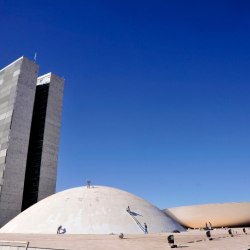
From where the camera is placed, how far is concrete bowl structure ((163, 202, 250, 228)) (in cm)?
6138

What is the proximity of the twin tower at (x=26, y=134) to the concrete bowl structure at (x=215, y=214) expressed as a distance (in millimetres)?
27902

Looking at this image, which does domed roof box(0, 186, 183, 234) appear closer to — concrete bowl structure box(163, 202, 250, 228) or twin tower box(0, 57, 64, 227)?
twin tower box(0, 57, 64, 227)

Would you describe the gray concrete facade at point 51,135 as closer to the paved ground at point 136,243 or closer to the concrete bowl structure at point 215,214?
the concrete bowl structure at point 215,214

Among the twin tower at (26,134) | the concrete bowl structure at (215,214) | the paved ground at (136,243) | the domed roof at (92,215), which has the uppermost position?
the twin tower at (26,134)

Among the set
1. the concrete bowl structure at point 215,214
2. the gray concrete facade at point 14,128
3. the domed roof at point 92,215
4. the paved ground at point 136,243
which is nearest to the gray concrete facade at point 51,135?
the gray concrete facade at point 14,128

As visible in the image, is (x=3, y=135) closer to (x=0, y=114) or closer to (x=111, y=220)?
(x=0, y=114)

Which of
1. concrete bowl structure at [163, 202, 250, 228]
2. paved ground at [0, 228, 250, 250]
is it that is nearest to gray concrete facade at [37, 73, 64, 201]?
concrete bowl structure at [163, 202, 250, 228]

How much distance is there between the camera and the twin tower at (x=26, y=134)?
56906 millimetres

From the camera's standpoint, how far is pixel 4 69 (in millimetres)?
68875

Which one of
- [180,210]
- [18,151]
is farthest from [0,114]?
[180,210]

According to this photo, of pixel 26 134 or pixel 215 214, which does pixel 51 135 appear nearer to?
pixel 26 134

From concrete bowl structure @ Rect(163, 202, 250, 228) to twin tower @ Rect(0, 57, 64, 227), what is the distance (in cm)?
2790

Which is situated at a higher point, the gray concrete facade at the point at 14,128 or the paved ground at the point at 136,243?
the gray concrete facade at the point at 14,128

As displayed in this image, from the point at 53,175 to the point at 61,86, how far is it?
21.4m
